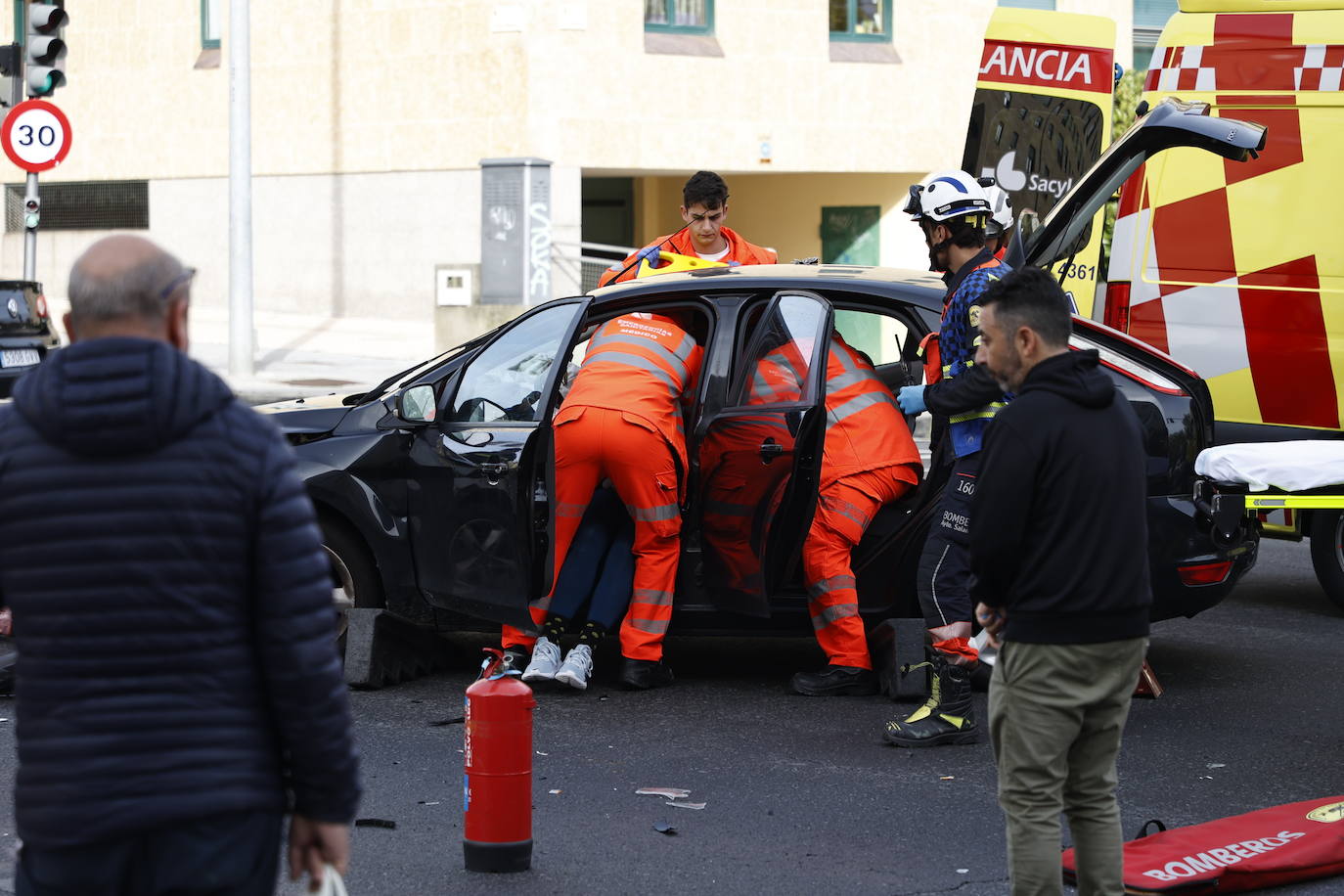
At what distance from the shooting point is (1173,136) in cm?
725

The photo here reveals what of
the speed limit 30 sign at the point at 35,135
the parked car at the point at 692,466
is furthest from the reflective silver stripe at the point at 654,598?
the speed limit 30 sign at the point at 35,135

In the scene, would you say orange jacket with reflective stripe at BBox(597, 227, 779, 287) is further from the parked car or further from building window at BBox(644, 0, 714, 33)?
building window at BBox(644, 0, 714, 33)

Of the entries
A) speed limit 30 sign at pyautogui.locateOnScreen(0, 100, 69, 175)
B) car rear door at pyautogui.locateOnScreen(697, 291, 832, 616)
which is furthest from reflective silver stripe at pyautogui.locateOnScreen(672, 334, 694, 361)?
speed limit 30 sign at pyautogui.locateOnScreen(0, 100, 69, 175)

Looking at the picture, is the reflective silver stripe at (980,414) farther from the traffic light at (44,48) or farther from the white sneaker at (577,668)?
the traffic light at (44,48)

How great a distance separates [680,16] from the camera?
2209cm

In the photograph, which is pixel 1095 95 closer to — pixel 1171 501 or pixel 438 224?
pixel 1171 501

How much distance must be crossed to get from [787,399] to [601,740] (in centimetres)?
141

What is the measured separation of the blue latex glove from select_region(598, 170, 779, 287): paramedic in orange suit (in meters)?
1.95

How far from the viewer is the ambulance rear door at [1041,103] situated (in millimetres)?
10984

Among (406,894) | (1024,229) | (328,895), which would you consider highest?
(1024,229)

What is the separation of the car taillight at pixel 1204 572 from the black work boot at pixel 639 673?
6.44ft

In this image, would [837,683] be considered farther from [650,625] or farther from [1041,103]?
[1041,103]

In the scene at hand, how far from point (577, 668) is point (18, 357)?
27.4 ft

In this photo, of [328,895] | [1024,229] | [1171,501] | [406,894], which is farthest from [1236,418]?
[328,895]
